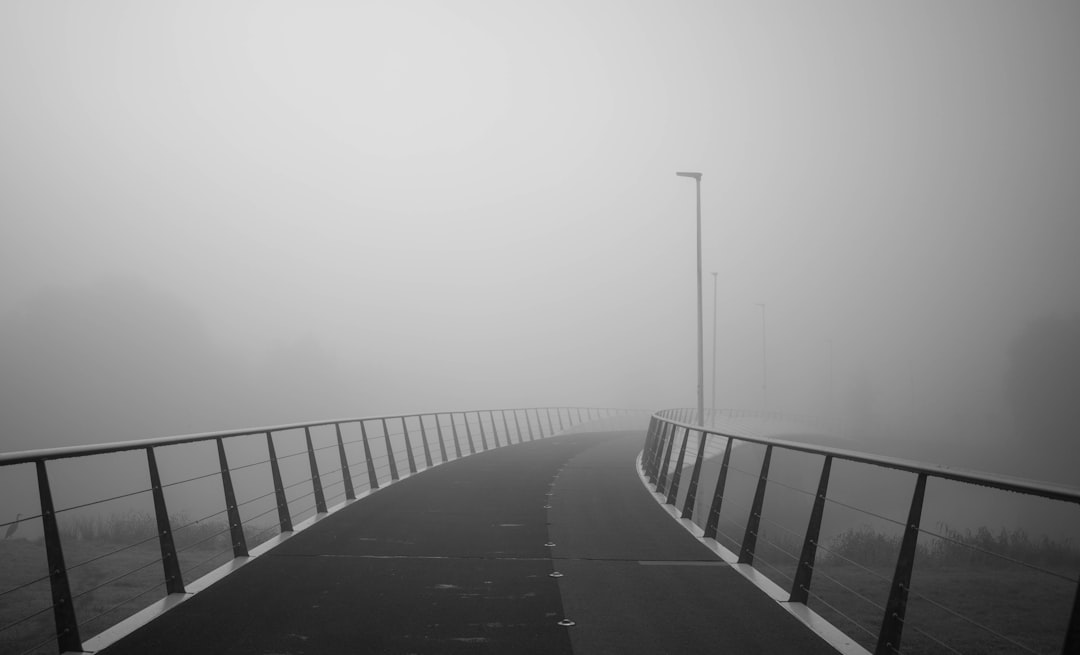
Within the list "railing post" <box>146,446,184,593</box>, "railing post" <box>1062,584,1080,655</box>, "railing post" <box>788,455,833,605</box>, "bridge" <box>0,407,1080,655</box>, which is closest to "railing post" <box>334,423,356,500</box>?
"bridge" <box>0,407,1080,655</box>

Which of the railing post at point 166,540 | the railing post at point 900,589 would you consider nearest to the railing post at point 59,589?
the railing post at point 166,540

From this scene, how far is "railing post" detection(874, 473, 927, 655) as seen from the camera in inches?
150

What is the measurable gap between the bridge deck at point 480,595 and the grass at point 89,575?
2.07 metres

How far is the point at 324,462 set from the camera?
107250mm

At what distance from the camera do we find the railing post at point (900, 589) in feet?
12.5

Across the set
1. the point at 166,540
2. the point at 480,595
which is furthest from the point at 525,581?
the point at 166,540

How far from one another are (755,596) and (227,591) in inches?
156

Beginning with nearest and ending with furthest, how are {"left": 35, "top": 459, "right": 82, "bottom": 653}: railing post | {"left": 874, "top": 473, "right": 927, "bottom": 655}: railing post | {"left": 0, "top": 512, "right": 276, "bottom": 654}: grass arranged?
{"left": 874, "top": 473, "right": 927, "bottom": 655}: railing post, {"left": 35, "top": 459, "right": 82, "bottom": 653}: railing post, {"left": 0, "top": 512, "right": 276, "bottom": 654}: grass

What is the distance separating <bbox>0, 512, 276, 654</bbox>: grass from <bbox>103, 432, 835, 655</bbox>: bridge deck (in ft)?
6.78

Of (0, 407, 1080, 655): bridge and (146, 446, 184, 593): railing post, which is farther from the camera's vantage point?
(146, 446, 184, 593): railing post

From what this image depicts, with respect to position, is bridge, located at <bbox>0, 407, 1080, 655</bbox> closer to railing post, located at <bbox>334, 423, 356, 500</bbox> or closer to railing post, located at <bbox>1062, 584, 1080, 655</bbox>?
railing post, located at <bbox>1062, 584, 1080, 655</bbox>

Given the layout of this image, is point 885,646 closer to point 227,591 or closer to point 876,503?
point 227,591

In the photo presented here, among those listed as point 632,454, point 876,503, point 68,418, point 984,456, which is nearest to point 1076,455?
point 984,456

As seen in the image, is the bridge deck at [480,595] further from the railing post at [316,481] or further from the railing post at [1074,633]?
the railing post at [1074,633]
